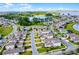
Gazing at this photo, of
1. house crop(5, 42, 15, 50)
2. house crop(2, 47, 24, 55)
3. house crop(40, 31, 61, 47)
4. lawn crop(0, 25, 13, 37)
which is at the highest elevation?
lawn crop(0, 25, 13, 37)

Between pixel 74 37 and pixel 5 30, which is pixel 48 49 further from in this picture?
pixel 5 30

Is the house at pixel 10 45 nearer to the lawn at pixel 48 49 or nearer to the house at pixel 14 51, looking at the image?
the house at pixel 14 51

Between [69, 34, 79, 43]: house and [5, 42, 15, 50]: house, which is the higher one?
[69, 34, 79, 43]: house

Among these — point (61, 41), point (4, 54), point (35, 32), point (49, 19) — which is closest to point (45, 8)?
point (49, 19)

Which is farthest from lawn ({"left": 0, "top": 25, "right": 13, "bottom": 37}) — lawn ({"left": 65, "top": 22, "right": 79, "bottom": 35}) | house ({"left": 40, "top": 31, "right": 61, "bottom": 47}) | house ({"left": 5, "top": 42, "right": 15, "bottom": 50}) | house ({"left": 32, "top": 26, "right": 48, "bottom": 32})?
lawn ({"left": 65, "top": 22, "right": 79, "bottom": 35})

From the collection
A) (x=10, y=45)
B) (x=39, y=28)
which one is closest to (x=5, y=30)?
(x=10, y=45)

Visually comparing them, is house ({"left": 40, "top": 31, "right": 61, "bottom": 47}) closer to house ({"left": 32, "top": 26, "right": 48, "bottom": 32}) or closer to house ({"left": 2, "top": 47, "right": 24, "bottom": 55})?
house ({"left": 32, "top": 26, "right": 48, "bottom": 32})

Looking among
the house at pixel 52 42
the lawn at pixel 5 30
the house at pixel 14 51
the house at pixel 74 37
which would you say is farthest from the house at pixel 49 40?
the lawn at pixel 5 30

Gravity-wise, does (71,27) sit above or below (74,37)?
above

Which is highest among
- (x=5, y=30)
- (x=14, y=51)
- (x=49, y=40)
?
(x=5, y=30)

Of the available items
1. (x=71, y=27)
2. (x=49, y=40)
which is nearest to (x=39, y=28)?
(x=49, y=40)

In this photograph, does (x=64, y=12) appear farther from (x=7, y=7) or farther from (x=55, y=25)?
(x=7, y=7)
